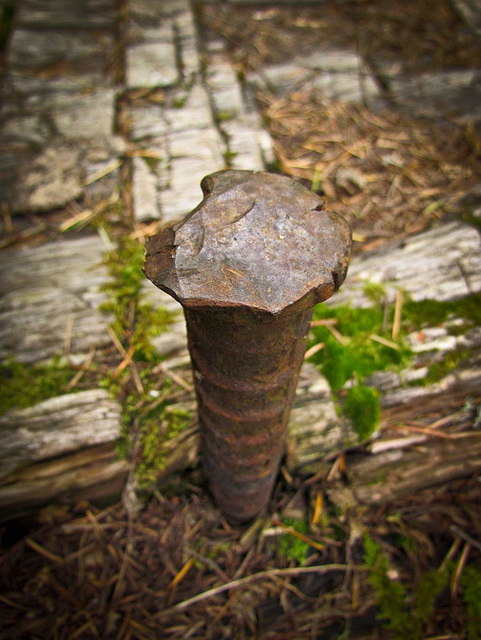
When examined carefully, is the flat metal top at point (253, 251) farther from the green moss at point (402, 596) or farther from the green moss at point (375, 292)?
the green moss at point (402, 596)

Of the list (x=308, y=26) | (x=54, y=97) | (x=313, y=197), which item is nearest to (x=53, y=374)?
(x=313, y=197)

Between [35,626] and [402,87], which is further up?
[402,87]

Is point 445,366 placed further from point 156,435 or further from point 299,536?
point 156,435

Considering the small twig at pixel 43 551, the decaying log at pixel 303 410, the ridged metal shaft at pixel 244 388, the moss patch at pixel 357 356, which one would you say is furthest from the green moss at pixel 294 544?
the small twig at pixel 43 551

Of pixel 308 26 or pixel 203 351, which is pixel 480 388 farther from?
pixel 308 26

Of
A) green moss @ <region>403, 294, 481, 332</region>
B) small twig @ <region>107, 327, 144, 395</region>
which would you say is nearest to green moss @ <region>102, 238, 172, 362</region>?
small twig @ <region>107, 327, 144, 395</region>
